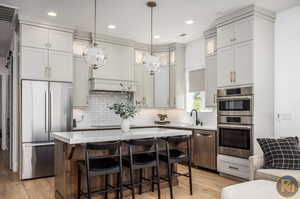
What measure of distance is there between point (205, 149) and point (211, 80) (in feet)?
5.00

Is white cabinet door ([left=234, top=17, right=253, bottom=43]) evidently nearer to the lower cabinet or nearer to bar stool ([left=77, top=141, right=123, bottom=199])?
the lower cabinet

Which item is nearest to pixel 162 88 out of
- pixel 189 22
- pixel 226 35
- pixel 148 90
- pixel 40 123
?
pixel 148 90

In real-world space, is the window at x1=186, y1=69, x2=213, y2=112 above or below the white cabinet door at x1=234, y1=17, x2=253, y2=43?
below

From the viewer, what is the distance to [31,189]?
3.91 metres

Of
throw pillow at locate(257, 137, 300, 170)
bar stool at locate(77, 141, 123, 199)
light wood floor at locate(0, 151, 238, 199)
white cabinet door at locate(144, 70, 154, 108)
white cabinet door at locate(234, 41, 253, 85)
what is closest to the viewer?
bar stool at locate(77, 141, 123, 199)

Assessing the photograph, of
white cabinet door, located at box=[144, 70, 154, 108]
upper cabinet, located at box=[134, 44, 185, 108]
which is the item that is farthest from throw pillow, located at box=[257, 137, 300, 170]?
white cabinet door, located at box=[144, 70, 154, 108]

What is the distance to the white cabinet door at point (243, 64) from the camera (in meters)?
4.11

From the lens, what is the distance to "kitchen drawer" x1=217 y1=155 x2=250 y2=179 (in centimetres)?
412

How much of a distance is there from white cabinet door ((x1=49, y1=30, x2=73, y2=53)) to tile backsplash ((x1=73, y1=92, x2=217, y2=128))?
1.39 metres

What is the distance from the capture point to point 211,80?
207 inches

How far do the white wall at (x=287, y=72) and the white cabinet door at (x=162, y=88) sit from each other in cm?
287

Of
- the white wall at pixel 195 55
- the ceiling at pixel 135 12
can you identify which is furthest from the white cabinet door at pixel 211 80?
the ceiling at pixel 135 12

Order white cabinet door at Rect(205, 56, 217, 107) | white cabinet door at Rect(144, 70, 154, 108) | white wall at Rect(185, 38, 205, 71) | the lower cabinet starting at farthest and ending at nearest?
1. white cabinet door at Rect(144, 70, 154, 108)
2. white wall at Rect(185, 38, 205, 71)
3. white cabinet door at Rect(205, 56, 217, 107)
4. the lower cabinet

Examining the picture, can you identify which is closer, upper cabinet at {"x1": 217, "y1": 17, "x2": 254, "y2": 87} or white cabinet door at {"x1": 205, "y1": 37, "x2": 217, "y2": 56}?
upper cabinet at {"x1": 217, "y1": 17, "x2": 254, "y2": 87}
